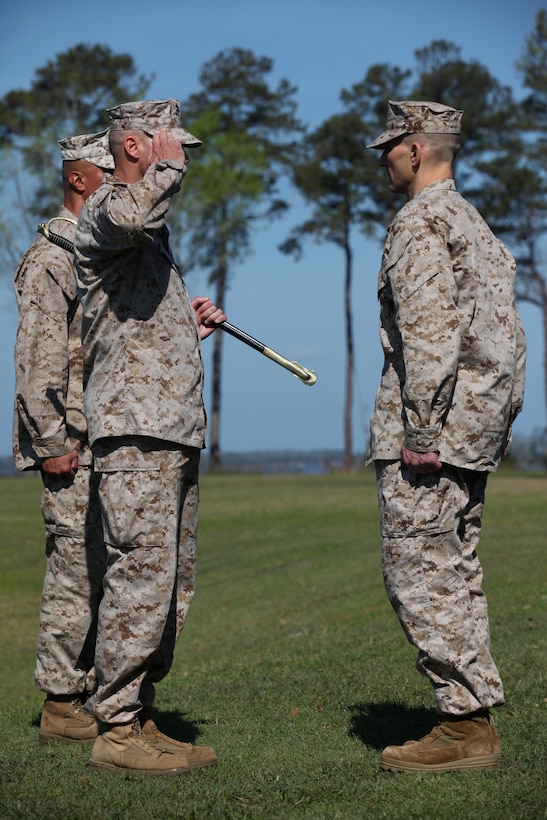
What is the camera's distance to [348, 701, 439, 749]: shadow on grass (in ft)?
17.9

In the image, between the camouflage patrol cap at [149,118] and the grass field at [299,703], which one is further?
the camouflage patrol cap at [149,118]

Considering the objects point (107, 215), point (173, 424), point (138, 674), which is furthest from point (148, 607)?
point (107, 215)

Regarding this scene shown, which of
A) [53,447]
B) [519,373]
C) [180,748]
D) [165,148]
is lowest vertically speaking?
[180,748]

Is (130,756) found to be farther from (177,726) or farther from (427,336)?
(427,336)

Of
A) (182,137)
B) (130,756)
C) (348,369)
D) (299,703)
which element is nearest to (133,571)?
(130,756)

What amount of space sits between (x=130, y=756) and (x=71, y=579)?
1177mm

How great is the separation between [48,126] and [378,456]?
4327cm

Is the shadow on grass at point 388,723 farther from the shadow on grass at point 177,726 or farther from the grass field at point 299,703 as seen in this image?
the shadow on grass at point 177,726

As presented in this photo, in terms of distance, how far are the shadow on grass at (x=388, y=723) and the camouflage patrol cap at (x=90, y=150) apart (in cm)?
305

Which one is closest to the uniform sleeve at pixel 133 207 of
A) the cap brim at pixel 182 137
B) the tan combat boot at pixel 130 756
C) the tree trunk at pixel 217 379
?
the cap brim at pixel 182 137

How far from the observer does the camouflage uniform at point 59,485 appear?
5.76m

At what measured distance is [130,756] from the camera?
484 centimetres

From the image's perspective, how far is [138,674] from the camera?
4895mm

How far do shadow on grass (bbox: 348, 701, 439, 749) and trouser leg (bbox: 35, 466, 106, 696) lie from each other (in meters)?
1.35
